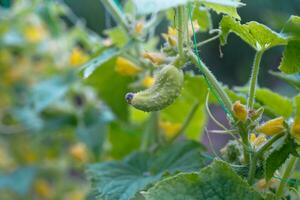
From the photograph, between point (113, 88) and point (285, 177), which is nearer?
point (285, 177)

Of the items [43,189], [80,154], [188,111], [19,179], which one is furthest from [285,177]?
[43,189]

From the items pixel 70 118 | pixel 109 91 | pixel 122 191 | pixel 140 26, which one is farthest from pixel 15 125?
pixel 122 191

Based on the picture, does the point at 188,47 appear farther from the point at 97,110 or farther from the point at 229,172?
the point at 97,110

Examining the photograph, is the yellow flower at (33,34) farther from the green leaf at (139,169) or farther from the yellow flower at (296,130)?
the yellow flower at (296,130)

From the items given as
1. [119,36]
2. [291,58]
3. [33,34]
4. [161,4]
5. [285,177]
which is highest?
[33,34]

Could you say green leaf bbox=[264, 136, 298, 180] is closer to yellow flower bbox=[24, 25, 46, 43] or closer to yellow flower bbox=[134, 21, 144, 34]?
yellow flower bbox=[134, 21, 144, 34]

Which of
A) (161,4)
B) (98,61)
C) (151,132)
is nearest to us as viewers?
(161,4)

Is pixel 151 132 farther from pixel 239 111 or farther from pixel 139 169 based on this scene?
pixel 239 111

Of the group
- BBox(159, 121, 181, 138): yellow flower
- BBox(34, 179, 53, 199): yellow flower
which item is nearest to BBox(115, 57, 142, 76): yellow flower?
BBox(159, 121, 181, 138): yellow flower
